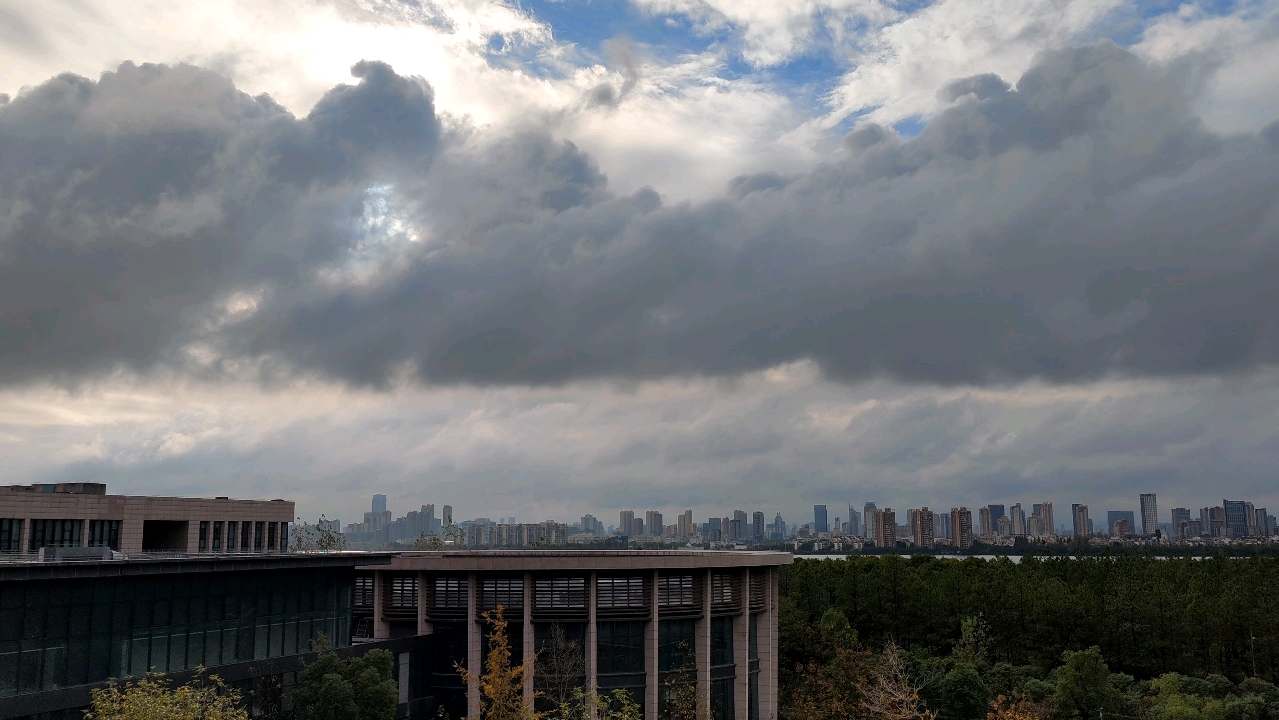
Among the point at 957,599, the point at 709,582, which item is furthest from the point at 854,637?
the point at 709,582

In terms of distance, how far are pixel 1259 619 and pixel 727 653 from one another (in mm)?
58514

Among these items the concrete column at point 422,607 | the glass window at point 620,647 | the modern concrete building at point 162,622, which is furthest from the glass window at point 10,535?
the glass window at point 620,647

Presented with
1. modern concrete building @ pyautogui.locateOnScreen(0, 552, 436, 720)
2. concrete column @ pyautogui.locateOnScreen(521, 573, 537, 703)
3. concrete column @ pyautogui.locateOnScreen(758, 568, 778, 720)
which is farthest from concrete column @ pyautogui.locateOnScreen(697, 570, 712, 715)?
modern concrete building @ pyautogui.locateOnScreen(0, 552, 436, 720)

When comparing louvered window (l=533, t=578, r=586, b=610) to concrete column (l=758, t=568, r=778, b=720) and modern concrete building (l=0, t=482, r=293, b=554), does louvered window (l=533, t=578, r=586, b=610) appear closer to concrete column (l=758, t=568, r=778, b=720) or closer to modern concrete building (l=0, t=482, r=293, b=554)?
concrete column (l=758, t=568, r=778, b=720)

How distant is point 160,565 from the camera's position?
43500mm

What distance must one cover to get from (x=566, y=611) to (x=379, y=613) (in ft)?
42.0

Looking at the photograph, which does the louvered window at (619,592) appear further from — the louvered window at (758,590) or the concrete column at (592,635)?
the louvered window at (758,590)

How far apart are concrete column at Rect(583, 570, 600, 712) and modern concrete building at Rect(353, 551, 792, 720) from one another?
0.06m

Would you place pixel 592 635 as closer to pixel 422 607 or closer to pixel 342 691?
pixel 422 607

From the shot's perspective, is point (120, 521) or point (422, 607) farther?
point (120, 521)

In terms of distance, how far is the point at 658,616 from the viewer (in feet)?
216

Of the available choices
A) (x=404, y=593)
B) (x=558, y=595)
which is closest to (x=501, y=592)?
(x=558, y=595)

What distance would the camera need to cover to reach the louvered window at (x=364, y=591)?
6738 cm

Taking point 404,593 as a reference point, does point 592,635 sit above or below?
below
